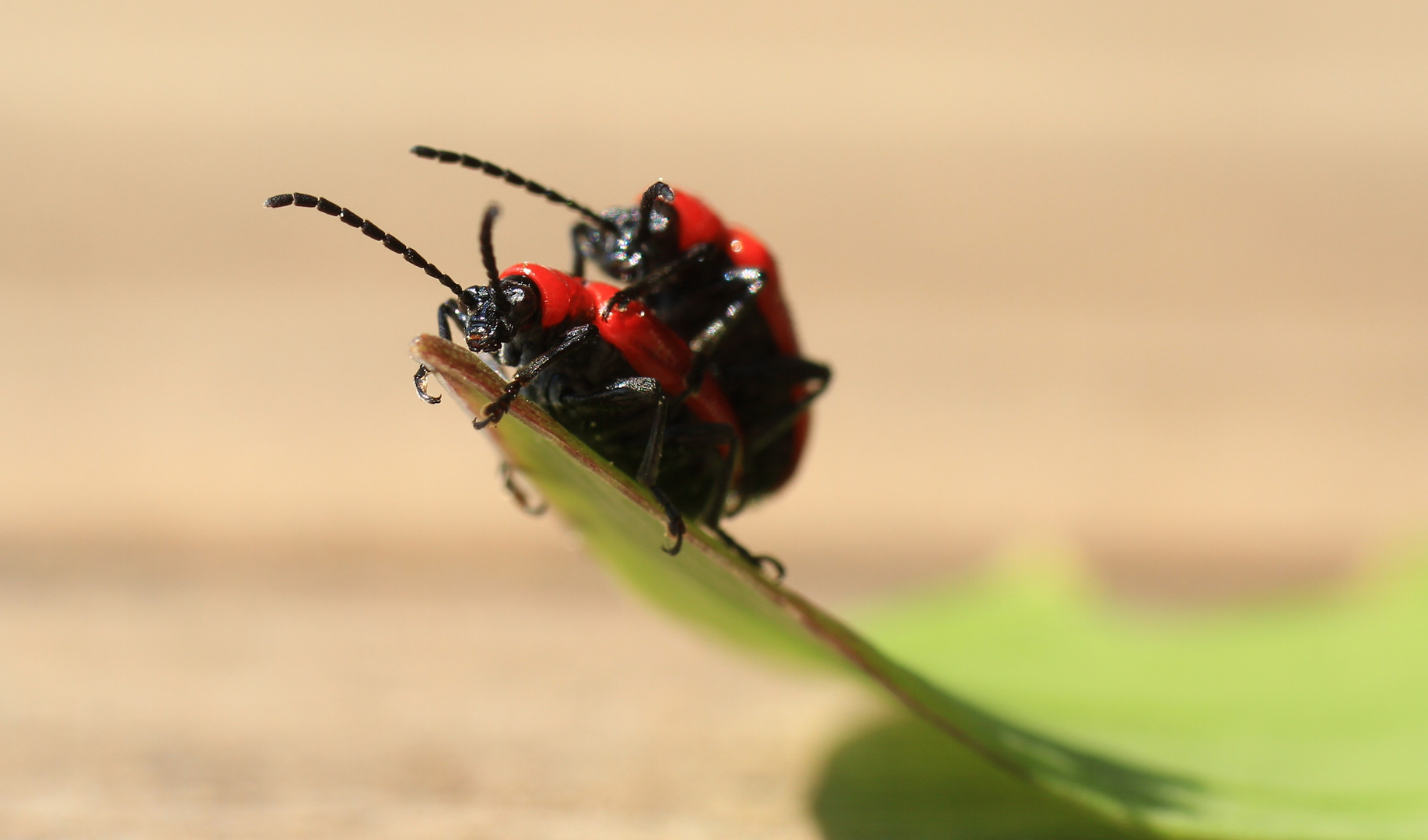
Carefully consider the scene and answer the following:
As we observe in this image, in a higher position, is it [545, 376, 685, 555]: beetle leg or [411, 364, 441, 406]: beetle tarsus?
[545, 376, 685, 555]: beetle leg

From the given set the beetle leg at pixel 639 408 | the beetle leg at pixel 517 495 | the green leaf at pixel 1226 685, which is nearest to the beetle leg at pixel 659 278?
the beetle leg at pixel 639 408

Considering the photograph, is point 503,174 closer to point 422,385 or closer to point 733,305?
point 733,305

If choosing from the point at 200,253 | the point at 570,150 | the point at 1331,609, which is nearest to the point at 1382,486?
the point at 1331,609

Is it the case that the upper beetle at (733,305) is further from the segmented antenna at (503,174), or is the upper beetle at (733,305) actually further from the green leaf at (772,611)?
the green leaf at (772,611)

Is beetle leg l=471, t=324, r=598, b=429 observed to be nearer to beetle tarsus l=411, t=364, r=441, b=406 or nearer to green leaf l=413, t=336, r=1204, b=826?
green leaf l=413, t=336, r=1204, b=826

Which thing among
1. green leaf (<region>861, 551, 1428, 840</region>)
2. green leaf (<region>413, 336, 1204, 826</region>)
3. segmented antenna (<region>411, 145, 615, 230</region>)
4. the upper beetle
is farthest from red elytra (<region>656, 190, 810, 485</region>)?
green leaf (<region>413, 336, 1204, 826</region>)

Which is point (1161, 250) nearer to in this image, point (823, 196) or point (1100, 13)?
point (823, 196)
